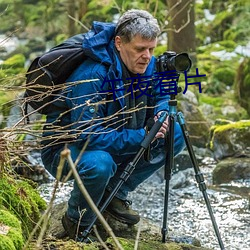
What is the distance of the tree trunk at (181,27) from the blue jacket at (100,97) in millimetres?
6816

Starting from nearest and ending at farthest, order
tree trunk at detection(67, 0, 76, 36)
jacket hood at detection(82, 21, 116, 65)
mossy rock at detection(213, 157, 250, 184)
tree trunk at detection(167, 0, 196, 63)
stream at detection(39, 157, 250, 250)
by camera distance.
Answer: jacket hood at detection(82, 21, 116, 65), stream at detection(39, 157, 250, 250), mossy rock at detection(213, 157, 250, 184), tree trunk at detection(167, 0, 196, 63), tree trunk at detection(67, 0, 76, 36)

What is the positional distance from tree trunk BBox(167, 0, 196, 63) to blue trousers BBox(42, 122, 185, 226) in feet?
21.8

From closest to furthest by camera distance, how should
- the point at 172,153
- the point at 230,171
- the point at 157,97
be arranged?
the point at 172,153, the point at 157,97, the point at 230,171

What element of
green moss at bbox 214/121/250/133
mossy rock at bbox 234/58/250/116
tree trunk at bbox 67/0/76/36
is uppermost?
tree trunk at bbox 67/0/76/36

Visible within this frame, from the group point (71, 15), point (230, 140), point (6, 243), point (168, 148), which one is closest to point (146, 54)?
point (168, 148)

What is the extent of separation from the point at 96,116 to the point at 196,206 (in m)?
2.57

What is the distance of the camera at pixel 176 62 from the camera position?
332 cm

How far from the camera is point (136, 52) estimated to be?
137 inches

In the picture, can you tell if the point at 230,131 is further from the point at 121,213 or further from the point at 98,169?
the point at 98,169

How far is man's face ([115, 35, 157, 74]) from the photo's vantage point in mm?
3451

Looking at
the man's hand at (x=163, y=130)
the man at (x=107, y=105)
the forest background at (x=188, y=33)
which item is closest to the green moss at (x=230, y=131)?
the forest background at (x=188, y=33)

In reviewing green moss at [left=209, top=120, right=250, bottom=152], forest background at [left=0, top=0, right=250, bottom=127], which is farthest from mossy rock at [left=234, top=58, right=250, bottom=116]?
green moss at [left=209, top=120, right=250, bottom=152]

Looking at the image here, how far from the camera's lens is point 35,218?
11.1 ft

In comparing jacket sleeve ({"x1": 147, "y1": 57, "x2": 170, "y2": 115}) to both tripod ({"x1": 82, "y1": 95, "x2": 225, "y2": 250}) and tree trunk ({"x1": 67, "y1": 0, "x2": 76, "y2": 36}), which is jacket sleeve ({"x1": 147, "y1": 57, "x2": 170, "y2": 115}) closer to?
tripod ({"x1": 82, "y1": 95, "x2": 225, "y2": 250})
